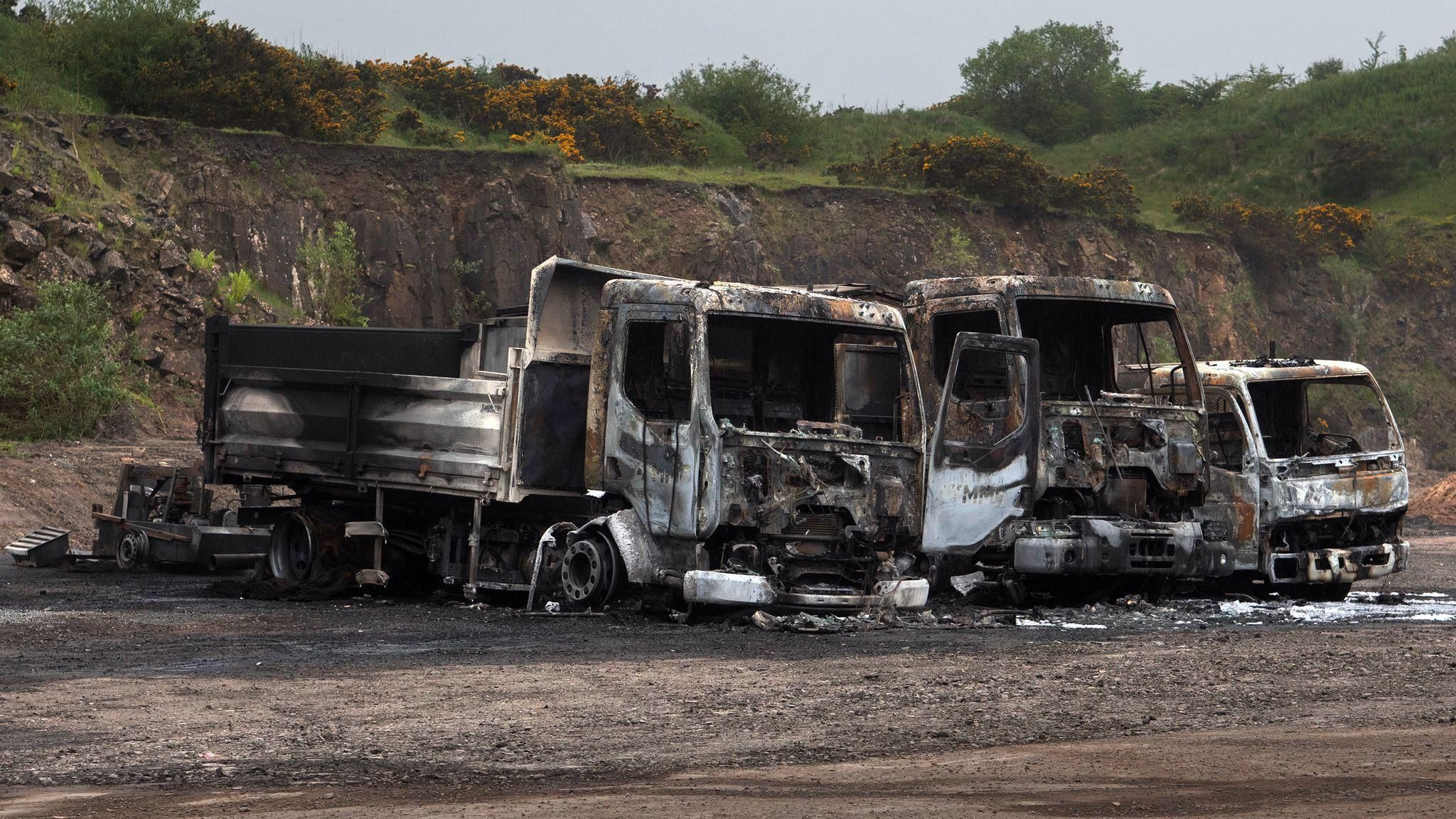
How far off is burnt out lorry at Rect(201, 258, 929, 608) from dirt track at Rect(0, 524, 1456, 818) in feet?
2.22

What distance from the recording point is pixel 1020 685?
9031mm

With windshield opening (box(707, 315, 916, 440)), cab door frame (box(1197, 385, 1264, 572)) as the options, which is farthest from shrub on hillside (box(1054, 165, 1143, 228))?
windshield opening (box(707, 315, 916, 440))

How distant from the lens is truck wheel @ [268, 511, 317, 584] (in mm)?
14805

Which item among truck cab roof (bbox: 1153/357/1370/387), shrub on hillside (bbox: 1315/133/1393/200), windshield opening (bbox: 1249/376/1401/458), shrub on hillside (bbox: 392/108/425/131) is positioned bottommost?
windshield opening (bbox: 1249/376/1401/458)

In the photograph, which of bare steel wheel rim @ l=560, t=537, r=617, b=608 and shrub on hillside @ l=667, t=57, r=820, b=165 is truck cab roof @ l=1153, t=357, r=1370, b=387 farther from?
shrub on hillside @ l=667, t=57, r=820, b=165

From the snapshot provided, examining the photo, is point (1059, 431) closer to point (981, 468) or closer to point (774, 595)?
point (981, 468)

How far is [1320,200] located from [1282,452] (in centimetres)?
4738

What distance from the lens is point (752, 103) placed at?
205 ft

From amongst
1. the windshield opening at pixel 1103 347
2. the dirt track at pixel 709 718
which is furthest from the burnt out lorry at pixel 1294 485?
the dirt track at pixel 709 718

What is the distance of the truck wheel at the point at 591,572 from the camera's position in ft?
40.4

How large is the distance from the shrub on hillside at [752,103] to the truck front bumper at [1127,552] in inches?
1842

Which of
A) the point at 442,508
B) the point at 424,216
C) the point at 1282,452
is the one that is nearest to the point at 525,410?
the point at 442,508

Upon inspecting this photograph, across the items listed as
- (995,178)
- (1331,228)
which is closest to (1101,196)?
(995,178)

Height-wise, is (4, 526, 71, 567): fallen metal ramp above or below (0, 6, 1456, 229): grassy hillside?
below
